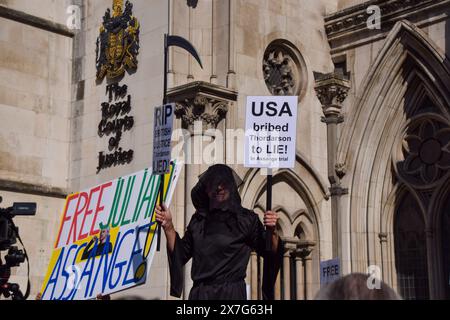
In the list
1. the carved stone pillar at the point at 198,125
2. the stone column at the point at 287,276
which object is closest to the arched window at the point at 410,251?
the stone column at the point at 287,276

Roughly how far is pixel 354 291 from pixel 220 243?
332 cm

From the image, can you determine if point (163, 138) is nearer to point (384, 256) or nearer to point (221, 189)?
point (221, 189)

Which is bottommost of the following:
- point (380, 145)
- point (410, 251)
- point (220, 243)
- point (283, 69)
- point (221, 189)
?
point (220, 243)

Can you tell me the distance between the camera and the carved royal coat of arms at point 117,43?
54.7 ft

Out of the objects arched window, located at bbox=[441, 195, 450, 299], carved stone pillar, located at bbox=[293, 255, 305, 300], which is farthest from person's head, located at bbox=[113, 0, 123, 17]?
arched window, located at bbox=[441, 195, 450, 299]

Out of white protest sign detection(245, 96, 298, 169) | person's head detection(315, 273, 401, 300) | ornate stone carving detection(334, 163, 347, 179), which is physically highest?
ornate stone carving detection(334, 163, 347, 179)

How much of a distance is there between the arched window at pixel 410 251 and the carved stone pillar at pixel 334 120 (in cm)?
119

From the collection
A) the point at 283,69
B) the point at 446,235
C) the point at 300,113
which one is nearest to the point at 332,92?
the point at 300,113

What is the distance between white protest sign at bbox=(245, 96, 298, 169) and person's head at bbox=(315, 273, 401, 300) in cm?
381

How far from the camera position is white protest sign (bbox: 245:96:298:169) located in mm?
6734

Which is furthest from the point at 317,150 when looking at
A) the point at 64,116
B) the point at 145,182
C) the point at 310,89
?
the point at 145,182

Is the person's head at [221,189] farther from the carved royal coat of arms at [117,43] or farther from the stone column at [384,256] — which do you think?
the stone column at [384,256]

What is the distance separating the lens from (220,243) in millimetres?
6152

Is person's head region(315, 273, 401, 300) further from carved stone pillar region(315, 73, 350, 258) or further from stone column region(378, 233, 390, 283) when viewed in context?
stone column region(378, 233, 390, 283)
